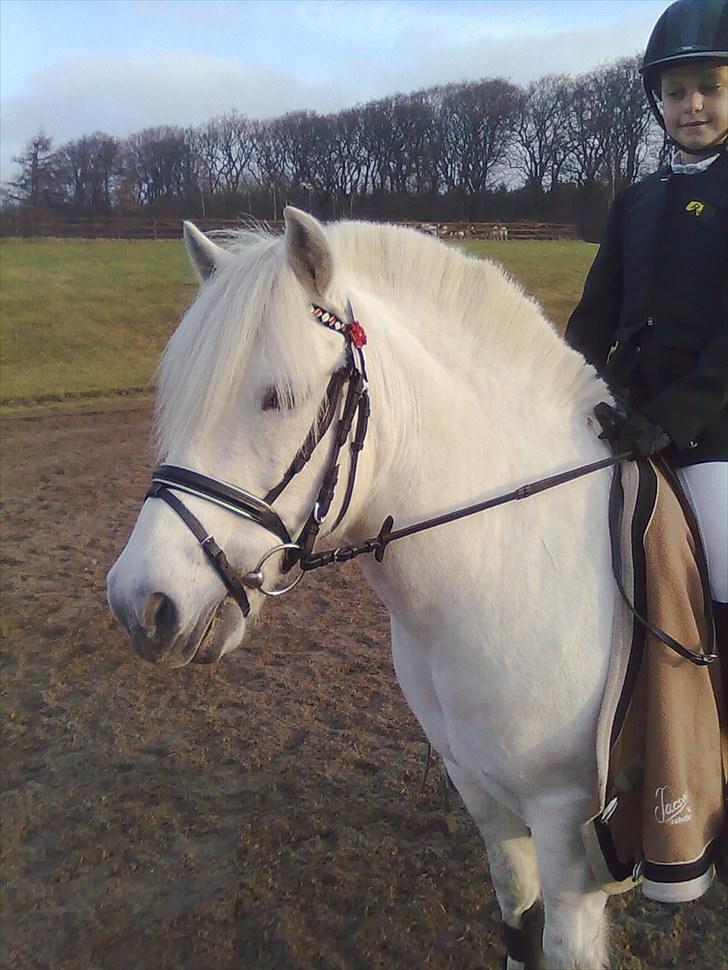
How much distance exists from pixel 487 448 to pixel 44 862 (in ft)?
9.19

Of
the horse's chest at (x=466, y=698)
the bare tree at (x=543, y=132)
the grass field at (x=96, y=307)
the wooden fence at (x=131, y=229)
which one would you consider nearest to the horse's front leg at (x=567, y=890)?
the horse's chest at (x=466, y=698)

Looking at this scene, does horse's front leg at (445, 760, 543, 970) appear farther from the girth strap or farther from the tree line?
the tree line

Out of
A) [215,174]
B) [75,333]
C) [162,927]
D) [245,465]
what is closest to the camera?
[245,465]

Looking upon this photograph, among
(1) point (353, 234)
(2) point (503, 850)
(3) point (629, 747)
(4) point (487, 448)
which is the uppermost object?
(1) point (353, 234)

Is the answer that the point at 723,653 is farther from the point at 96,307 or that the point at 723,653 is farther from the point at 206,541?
the point at 96,307

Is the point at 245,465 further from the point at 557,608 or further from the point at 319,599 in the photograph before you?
the point at 319,599

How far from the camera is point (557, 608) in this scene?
1918 mm

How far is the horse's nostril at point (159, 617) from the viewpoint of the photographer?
1.55m

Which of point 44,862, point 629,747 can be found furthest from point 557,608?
point 44,862

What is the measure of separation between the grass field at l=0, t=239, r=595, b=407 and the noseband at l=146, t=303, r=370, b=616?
9.05m

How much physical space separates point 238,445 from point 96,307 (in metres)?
20.2

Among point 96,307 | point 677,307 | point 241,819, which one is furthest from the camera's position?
point 96,307

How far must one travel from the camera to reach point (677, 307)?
218cm

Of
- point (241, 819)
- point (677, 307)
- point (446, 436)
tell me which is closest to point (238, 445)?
point (446, 436)
